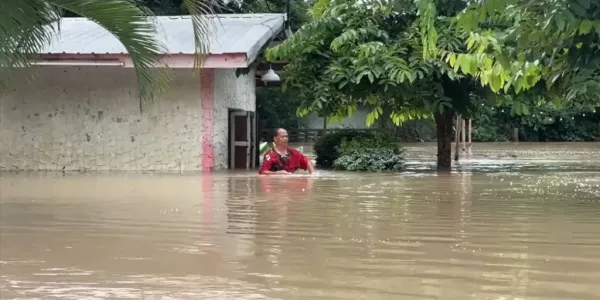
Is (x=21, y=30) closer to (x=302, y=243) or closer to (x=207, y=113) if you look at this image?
(x=302, y=243)

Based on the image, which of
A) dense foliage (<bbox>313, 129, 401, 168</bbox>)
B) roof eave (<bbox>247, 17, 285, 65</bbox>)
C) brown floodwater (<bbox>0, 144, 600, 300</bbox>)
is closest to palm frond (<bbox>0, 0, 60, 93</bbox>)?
brown floodwater (<bbox>0, 144, 600, 300</bbox>)

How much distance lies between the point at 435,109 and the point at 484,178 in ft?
6.52

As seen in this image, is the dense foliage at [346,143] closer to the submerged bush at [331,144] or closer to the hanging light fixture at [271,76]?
the submerged bush at [331,144]

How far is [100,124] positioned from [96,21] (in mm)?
10479

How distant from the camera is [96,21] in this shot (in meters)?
5.87

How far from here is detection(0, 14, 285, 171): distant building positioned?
15656 millimetres

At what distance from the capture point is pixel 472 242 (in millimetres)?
6266

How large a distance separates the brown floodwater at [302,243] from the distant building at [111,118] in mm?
4484

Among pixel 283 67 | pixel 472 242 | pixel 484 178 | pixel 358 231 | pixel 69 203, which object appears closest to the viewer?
pixel 472 242

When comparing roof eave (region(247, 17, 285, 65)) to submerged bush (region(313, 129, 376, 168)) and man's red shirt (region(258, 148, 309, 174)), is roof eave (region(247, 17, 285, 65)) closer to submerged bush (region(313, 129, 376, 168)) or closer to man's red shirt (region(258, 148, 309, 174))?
man's red shirt (region(258, 148, 309, 174))

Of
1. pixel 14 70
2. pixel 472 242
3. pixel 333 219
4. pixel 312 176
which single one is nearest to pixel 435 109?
pixel 312 176

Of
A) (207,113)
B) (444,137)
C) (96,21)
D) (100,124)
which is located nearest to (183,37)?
(207,113)

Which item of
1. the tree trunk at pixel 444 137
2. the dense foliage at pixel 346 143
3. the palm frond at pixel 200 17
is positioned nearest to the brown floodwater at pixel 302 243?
the palm frond at pixel 200 17

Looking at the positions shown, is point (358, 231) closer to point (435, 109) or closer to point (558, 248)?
point (558, 248)
